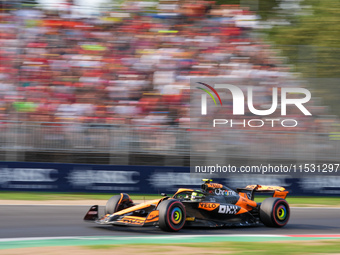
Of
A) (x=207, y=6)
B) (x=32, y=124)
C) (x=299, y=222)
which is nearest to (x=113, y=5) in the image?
(x=207, y=6)

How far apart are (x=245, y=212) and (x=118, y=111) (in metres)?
6.66

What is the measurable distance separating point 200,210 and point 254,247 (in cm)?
165

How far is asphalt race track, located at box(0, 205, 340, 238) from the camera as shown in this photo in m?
8.19

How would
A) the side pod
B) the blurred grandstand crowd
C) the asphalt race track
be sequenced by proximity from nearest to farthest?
the asphalt race track, the side pod, the blurred grandstand crowd

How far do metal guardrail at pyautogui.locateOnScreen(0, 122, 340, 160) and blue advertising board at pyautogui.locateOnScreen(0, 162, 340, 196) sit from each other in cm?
50

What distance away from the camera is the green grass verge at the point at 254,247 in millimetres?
6797

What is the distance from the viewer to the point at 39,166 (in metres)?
14.3

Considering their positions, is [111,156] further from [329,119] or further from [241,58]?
[329,119]

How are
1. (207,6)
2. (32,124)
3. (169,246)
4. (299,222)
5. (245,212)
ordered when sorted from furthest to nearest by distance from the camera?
(207,6) < (32,124) < (299,222) < (245,212) < (169,246)

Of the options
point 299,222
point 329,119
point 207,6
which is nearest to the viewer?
point 299,222

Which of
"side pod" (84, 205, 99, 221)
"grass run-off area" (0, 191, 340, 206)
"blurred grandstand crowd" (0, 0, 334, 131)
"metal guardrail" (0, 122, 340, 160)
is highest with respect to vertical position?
"blurred grandstand crowd" (0, 0, 334, 131)

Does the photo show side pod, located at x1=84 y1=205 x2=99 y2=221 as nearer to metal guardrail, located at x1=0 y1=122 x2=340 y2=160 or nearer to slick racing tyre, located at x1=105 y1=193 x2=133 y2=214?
slick racing tyre, located at x1=105 y1=193 x2=133 y2=214

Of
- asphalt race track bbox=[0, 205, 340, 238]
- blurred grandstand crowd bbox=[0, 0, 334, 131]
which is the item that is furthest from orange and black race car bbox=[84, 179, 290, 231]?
blurred grandstand crowd bbox=[0, 0, 334, 131]

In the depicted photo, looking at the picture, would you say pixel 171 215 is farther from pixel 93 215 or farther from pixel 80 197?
pixel 80 197
